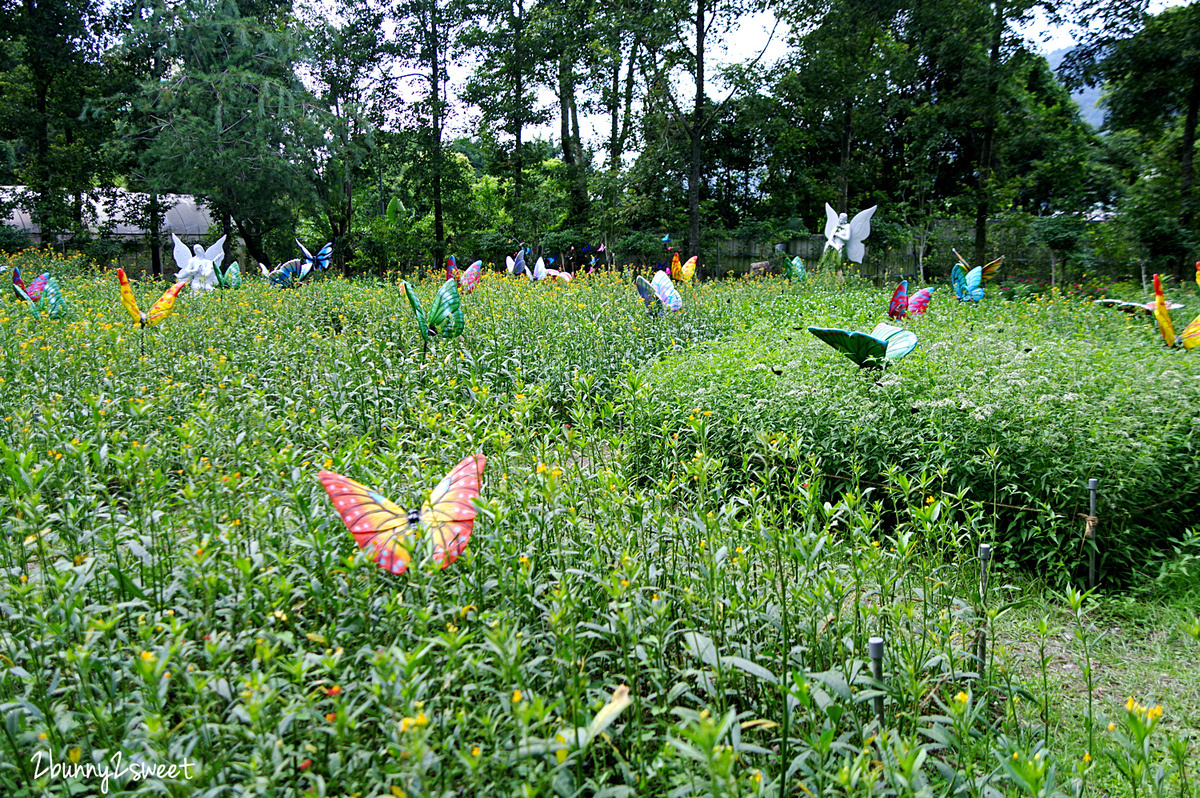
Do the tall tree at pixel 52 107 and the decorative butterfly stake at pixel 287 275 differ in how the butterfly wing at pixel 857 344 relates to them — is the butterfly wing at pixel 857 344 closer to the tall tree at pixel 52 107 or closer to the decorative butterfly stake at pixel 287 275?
the decorative butterfly stake at pixel 287 275

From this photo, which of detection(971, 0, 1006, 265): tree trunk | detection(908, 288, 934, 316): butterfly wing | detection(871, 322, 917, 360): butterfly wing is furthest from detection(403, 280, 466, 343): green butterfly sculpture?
detection(971, 0, 1006, 265): tree trunk

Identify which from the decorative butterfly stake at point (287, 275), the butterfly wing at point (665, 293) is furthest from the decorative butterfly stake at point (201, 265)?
the butterfly wing at point (665, 293)

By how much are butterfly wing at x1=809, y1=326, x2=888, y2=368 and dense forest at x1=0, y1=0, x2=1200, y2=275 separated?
32.4 ft

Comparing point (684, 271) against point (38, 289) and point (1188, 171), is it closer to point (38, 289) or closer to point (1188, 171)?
point (38, 289)

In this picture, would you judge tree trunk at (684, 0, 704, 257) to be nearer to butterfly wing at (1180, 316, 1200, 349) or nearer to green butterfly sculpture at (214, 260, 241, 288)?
green butterfly sculpture at (214, 260, 241, 288)

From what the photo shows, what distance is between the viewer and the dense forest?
1298 cm

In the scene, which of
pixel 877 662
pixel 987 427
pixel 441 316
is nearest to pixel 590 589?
pixel 877 662

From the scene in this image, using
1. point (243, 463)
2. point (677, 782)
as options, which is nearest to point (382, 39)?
point (243, 463)

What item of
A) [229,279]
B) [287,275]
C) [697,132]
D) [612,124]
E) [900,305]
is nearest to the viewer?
[900,305]

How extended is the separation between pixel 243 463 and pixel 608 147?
21.1 m

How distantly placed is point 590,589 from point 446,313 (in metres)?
3.40

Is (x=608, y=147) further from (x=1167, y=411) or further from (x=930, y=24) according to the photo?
(x=1167, y=411)

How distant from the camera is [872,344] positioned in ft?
13.0

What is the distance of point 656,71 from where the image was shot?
50.7 feet
